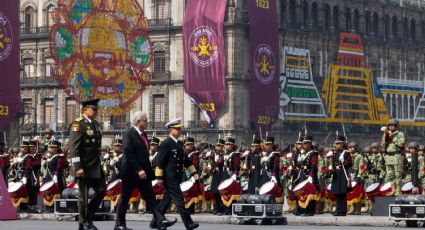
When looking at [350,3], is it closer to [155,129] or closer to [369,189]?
[155,129]

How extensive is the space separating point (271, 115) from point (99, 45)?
2587 centimetres

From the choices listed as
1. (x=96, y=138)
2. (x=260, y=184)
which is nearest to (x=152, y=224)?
(x=96, y=138)

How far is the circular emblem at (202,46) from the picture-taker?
275ft

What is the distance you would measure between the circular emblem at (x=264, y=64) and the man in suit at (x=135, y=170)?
61106 millimetres

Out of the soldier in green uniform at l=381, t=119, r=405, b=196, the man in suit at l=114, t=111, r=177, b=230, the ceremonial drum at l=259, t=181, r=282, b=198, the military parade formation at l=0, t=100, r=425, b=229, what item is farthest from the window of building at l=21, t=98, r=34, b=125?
the man in suit at l=114, t=111, r=177, b=230

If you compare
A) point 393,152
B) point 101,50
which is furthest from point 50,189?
point 101,50

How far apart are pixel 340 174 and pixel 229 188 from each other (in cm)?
290

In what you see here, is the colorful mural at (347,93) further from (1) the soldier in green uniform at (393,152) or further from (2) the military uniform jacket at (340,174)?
(1) the soldier in green uniform at (393,152)

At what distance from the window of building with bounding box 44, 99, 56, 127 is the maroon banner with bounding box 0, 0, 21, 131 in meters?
36.2

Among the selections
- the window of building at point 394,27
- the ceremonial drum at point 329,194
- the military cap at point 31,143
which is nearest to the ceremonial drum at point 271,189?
the ceremonial drum at point 329,194

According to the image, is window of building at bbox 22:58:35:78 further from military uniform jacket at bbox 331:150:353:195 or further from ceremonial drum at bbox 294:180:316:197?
military uniform jacket at bbox 331:150:353:195

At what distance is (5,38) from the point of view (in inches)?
2144

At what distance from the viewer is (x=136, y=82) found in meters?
63.3

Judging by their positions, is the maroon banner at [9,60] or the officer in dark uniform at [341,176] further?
the maroon banner at [9,60]
